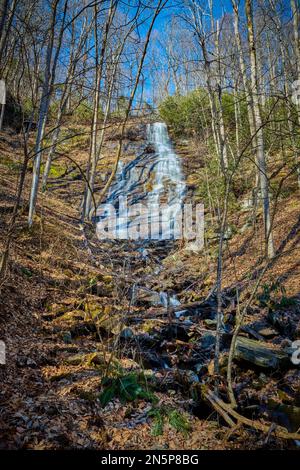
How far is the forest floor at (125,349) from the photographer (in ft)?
8.45

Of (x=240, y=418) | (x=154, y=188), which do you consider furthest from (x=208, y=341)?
(x=154, y=188)

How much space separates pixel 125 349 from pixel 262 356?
5.98ft

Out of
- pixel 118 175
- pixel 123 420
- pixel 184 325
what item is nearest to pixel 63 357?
pixel 123 420

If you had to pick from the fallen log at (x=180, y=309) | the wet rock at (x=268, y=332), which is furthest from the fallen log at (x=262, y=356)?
the fallen log at (x=180, y=309)

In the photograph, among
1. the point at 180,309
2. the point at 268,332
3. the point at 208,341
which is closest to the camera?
the point at 208,341

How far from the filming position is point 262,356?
A: 3.88 m

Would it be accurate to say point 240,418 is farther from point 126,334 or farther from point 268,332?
point 268,332

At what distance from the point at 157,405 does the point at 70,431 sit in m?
0.94

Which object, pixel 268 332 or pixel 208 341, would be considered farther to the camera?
pixel 268 332

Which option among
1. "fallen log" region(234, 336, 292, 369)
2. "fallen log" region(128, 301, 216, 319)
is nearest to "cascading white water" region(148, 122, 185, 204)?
"fallen log" region(128, 301, 216, 319)

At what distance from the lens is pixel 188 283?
758cm

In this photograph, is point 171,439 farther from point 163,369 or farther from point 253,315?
point 253,315

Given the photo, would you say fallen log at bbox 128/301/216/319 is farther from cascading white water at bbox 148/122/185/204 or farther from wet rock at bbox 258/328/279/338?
cascading white water at bbox 148/122/185/204

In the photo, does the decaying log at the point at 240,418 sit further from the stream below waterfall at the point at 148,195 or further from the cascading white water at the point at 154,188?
the cascading white water at the point at 154,188
